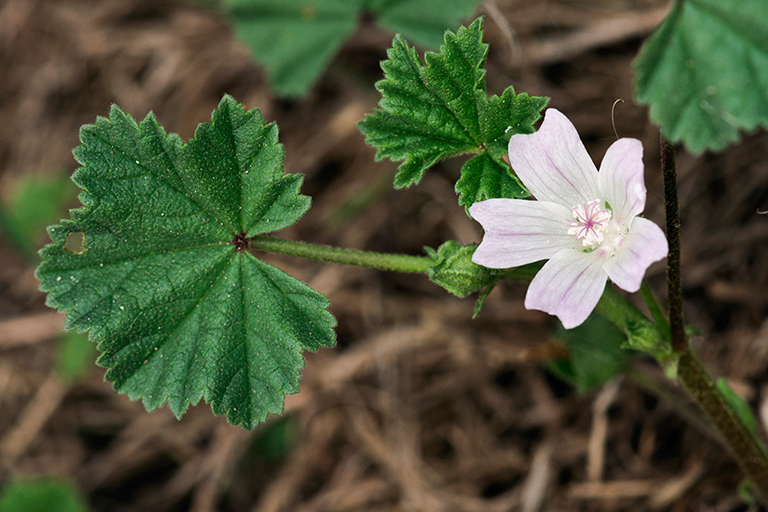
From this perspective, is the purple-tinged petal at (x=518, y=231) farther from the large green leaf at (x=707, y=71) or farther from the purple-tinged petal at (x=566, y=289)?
the large green leaf at (x=707, y=71)

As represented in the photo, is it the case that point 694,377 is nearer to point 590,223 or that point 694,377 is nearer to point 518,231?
point 590,223

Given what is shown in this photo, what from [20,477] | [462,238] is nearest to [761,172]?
[462,238]

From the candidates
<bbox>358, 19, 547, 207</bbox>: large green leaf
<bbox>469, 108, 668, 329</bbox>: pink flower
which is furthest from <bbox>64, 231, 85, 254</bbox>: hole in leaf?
<bbox>469, 108, 668, 329</bbox>: pink flower

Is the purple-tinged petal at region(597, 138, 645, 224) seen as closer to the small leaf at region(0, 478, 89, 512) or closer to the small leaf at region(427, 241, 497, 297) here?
the small leaf at region(427, 241, 497, 297)

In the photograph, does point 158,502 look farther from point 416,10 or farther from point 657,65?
point 657,65

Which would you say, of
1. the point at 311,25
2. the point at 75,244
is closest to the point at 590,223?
the point at 75,244
